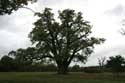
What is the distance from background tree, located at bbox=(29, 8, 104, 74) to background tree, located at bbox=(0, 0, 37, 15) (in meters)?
41.6

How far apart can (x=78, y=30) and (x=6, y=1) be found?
4666 centimetres

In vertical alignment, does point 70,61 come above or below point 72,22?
below

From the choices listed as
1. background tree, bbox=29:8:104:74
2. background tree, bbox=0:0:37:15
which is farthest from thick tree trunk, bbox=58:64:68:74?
background tree, bbox=0:0:37:15

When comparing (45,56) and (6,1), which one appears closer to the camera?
(6,1)

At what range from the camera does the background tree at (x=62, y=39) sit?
82.5 meters

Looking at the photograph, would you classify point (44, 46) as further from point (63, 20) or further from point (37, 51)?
point (63, 20)

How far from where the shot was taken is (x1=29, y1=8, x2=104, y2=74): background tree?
271ft

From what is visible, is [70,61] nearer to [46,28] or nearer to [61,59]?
[61,59]

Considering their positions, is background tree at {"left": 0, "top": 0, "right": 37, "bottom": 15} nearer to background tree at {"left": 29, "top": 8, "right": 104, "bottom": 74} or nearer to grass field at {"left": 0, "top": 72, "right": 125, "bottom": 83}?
grass field at {"left": 0, "top": 72, "right": 125, "bottom": 83}

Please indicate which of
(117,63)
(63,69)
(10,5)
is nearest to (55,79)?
(10,5)

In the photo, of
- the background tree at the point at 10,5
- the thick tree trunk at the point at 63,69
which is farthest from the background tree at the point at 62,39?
the background tree at the point at 10,5

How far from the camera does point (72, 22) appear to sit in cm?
8544

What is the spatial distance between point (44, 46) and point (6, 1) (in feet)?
146

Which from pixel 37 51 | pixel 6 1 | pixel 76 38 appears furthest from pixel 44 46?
pixel 6 1
